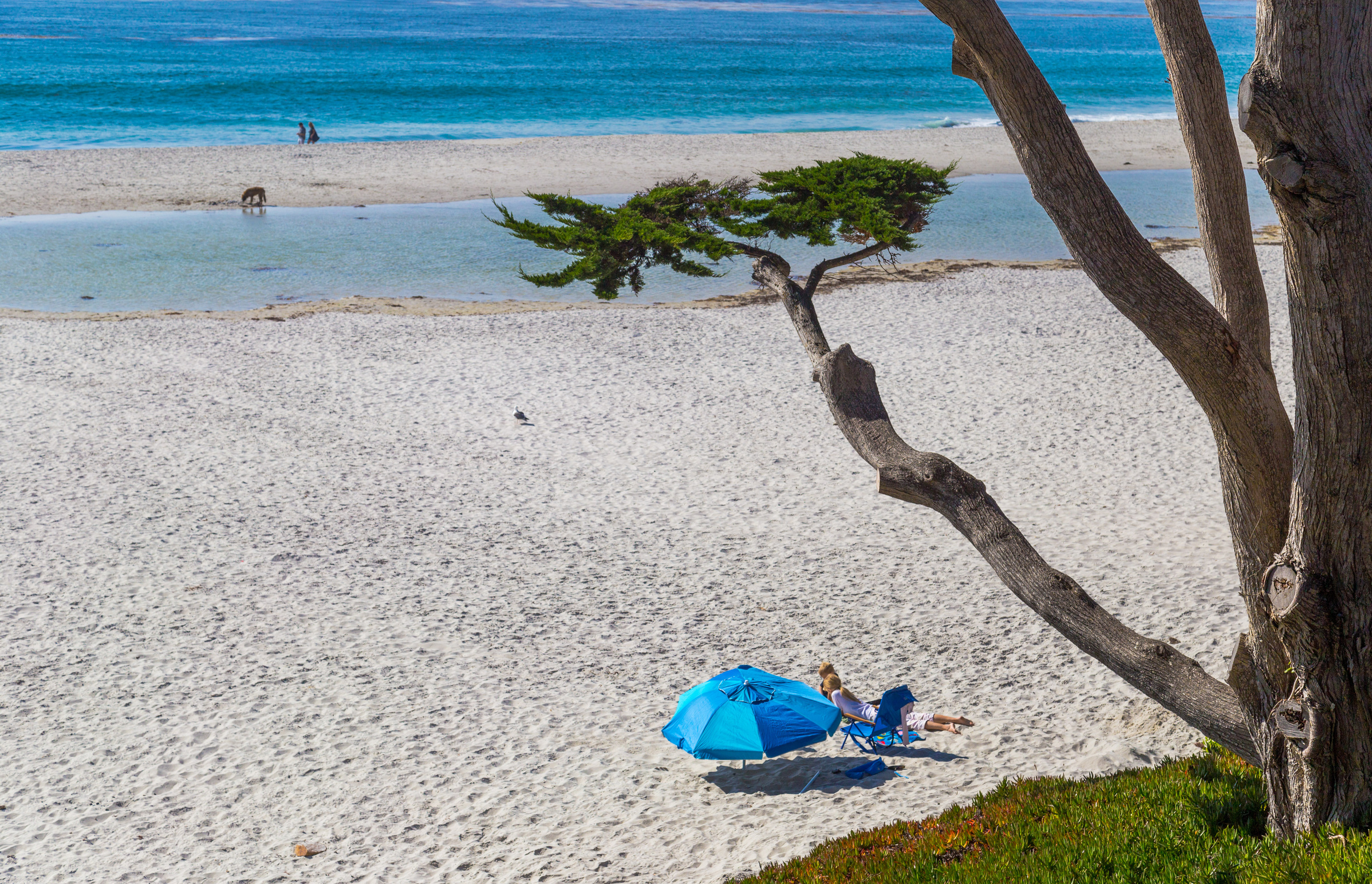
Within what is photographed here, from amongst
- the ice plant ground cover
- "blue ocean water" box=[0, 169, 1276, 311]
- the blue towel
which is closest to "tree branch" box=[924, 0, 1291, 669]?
the ice plant ground cover

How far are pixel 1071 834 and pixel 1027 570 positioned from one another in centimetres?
148

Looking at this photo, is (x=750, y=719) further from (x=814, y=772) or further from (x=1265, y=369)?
(x=1265, y=369)

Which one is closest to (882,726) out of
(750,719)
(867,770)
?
(867,770)

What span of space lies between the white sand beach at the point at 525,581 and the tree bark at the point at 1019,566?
2.46 meters

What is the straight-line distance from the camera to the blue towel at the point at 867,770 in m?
8.18

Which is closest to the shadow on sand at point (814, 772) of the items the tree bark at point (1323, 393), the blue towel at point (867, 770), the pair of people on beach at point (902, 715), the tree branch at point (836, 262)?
the blue towel at point (867, 770)

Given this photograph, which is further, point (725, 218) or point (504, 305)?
point (504, 305)

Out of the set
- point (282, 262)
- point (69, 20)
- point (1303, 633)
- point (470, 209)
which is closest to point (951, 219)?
point (470, 209)

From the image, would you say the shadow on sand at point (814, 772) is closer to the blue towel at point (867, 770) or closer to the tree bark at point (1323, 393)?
the blue towel at point (867, 770)

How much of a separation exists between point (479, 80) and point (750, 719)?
74598mm

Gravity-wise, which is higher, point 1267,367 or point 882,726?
point 1267,367

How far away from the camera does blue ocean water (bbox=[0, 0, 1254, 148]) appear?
55156 millimetres

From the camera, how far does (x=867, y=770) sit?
8219 mm

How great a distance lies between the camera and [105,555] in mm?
12273
